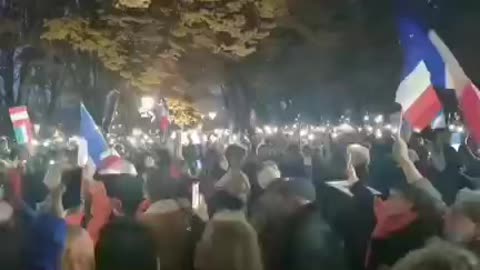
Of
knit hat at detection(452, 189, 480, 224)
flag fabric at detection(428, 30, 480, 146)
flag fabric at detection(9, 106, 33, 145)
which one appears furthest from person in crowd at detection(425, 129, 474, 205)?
flag fabric at detection(9, 106, 33, 145)

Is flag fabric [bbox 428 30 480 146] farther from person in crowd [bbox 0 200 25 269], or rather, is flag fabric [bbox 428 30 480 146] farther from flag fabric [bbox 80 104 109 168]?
flag fabric [bbox 80 104 109 168]

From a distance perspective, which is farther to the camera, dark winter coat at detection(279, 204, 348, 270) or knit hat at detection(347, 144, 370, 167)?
knit hat at detection(347, 144, 370, 167)

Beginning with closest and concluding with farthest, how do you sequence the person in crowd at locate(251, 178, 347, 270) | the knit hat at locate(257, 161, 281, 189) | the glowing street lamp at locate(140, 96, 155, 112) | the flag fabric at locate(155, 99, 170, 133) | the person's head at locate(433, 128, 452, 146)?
1. the person in crowd at locate(251, 178, 347, 270)
2. the knit hat at locate(257, 161, 281, 189)
3. the person's head at locate(433, 128, 452, 146)
4. the flag fabric at locate(155, 99, 170, 133)
5. the glowing street lamp at locate(140, 96, 155, 112)

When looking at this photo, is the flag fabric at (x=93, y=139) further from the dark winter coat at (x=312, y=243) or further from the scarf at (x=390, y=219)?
the scarf at (x=390, y=219)

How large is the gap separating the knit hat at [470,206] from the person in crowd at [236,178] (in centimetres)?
186

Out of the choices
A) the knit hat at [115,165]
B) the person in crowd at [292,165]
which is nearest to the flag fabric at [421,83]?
the person in crowd at [292,165]

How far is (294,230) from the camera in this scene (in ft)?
24.2

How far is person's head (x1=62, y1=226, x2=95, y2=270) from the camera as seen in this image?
24.3ft

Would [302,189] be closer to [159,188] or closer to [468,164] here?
[159,188]

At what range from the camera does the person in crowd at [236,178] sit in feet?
24.9

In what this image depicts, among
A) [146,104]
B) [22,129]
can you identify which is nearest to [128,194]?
[22,129]

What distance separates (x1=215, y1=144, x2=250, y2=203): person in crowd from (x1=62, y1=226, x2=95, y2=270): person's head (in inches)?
42.0

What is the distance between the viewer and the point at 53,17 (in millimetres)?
26828

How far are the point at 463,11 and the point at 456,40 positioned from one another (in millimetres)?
899
